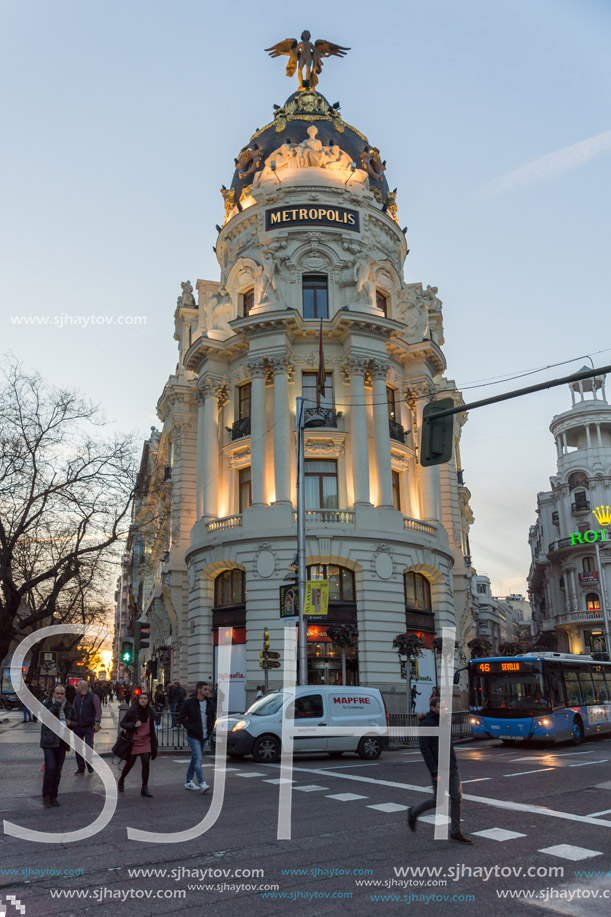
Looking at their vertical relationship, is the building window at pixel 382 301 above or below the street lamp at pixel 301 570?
above

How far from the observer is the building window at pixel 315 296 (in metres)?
38.1

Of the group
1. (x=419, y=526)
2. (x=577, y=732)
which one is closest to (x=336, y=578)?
(x=419, y=526)

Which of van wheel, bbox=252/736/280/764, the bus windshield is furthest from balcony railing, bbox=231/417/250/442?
van wheel, bbox=252/736/280/764

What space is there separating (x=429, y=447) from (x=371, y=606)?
21220 millimetres

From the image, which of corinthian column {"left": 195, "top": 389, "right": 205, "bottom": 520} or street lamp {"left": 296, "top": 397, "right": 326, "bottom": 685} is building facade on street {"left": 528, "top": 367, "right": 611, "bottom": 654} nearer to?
corinthian column {"left": 195, "top": 389, "right": 205, "bottom": 520}

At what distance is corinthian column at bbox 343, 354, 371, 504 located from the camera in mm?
34344

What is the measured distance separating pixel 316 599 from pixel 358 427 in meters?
12.3

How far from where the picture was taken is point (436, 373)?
139 feet

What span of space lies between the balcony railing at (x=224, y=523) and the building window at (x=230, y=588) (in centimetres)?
203

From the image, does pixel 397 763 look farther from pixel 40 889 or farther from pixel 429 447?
pixel 40 889

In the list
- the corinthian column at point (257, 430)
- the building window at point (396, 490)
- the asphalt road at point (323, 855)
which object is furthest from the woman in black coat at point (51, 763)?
the building window at point (396, 490)

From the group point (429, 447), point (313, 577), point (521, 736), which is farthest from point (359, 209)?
point (429, 447)

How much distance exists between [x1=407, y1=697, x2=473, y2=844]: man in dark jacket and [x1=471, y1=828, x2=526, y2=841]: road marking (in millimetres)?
553

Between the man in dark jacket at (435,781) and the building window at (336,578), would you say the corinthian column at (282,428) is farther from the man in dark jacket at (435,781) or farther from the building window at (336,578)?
the man in dark jacket at (435,781)
